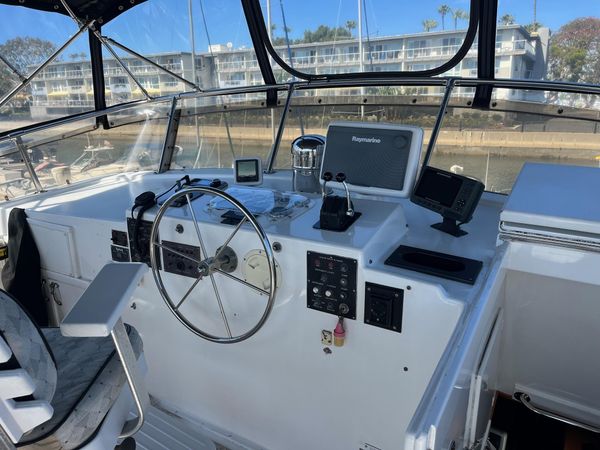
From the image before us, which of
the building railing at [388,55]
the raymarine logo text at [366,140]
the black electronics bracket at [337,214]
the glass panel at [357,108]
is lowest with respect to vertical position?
the black electronics bracket at [337,214]

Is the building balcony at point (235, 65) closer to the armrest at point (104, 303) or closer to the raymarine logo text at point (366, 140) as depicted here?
the raymarine logo text at point (366, 140)

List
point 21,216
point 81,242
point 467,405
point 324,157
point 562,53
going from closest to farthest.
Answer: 1. point 467,405
2. point 324,157
3. point 81,242
4. point 21,216
5. point 562,53

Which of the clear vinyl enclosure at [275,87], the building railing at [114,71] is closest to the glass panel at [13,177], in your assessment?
the clear vinyl enclosure at [275,87]

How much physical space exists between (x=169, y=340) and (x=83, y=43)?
7.17 ft

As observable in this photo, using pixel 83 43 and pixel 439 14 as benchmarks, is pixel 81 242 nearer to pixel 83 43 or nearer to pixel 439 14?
pixel 83 43

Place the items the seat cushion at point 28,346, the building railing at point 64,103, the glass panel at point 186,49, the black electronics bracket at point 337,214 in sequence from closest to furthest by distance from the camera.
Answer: the seat cushion at point 28,346 < the black electronics bracket at point 337,214 < the building railing at point 64,103 < the glass panel at point 186,49

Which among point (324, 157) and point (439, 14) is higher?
point (439, 14)

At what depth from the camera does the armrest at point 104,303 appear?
924 mm

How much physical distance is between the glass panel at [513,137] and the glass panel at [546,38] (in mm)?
186

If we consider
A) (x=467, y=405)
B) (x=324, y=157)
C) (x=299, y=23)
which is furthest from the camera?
(x=299, y=23)

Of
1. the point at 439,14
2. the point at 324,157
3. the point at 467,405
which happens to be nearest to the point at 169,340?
the point at 324,157

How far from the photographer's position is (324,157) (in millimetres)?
1731

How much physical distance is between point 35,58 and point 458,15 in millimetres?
2404

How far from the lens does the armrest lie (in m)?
0.92
